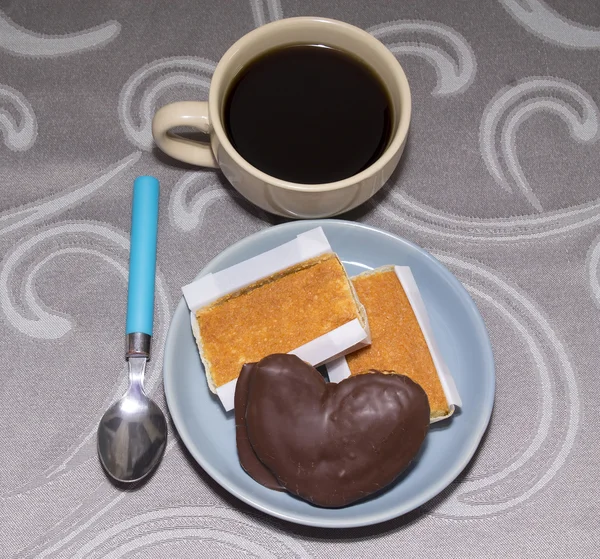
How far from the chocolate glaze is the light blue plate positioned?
0.02 m

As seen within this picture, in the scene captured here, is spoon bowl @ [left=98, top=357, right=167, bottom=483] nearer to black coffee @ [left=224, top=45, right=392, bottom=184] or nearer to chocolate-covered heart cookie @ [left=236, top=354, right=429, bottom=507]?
chocolate-covered heart cookie @ [left=236, top=354, right=429, bottom=507]

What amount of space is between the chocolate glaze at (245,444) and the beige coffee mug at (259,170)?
0.20m

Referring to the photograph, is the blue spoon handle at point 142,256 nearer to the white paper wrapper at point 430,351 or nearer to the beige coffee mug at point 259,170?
the beige coffee mug at point 259,170

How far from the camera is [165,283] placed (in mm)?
1025

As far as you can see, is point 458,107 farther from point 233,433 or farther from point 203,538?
point 203,538

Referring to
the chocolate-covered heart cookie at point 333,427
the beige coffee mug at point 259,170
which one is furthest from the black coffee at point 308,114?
the chocolate-covered heart cookie at point 333,427

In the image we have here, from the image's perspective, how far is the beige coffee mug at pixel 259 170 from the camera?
0.88 metres

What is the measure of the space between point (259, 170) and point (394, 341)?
0.85 feet

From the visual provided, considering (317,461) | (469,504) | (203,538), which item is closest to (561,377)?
(469,504)

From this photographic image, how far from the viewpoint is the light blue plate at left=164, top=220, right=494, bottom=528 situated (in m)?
0.88

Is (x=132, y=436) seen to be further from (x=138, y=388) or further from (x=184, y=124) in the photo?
(x=184, y=124)

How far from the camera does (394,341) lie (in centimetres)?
93

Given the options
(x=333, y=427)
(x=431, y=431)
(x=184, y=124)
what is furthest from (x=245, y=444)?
(x=184, y=124)

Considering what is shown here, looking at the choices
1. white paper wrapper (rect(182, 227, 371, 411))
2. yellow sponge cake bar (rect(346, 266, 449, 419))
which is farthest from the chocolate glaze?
yellow sponge cake bar (rect(346, 266, 449, 419))
